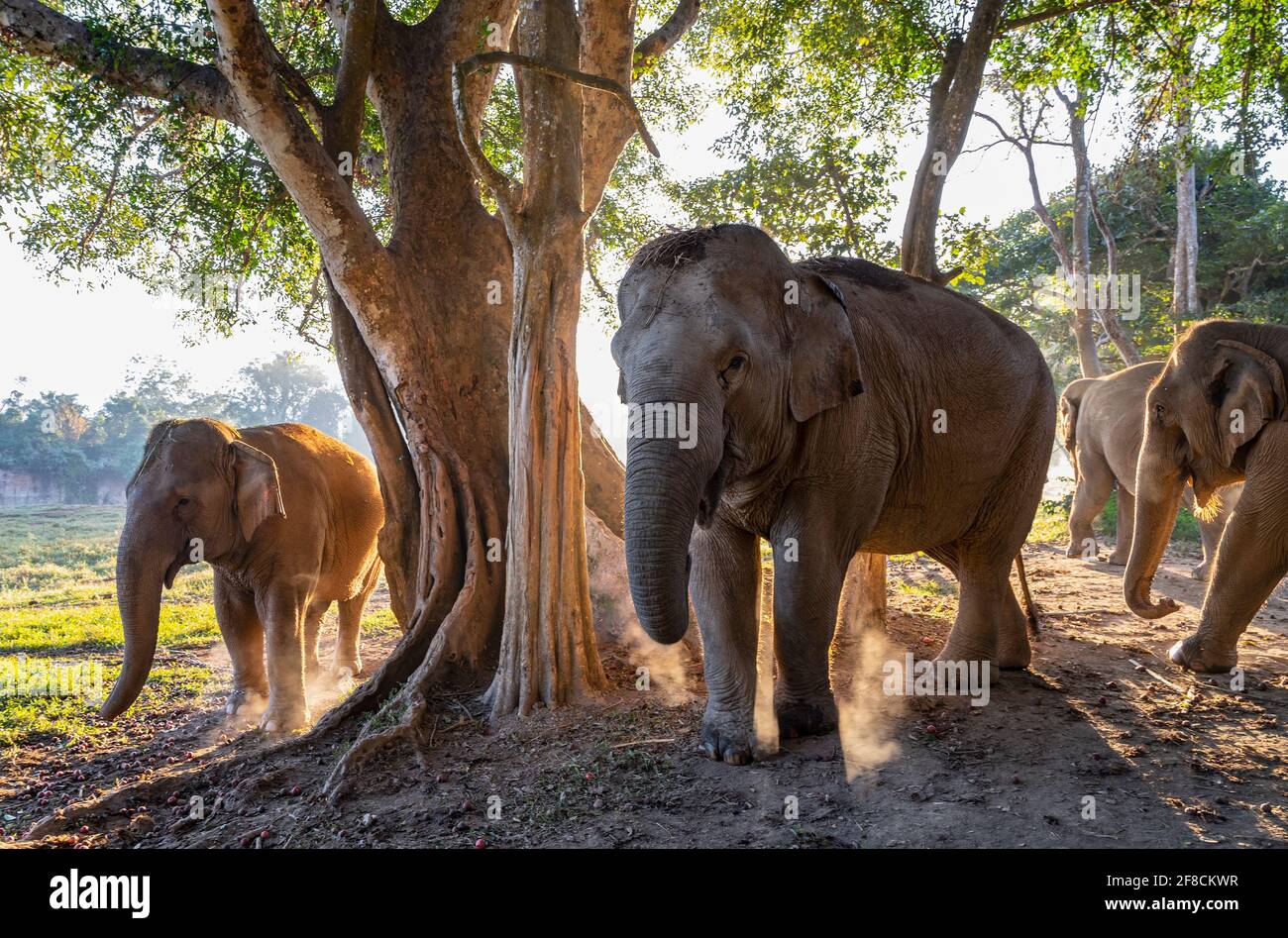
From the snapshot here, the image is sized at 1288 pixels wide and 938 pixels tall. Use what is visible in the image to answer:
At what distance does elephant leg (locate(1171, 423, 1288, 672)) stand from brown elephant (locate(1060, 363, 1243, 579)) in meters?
5.31

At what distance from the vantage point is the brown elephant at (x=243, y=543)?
6.94 meters

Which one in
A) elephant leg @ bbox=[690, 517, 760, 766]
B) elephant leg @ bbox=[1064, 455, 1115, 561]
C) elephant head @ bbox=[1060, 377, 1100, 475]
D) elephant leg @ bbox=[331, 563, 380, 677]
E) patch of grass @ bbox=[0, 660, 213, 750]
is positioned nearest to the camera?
elephant leg @ bbox=[690, 517, 760, 766]

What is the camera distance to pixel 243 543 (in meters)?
7.77

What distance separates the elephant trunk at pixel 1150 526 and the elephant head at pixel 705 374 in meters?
3.85

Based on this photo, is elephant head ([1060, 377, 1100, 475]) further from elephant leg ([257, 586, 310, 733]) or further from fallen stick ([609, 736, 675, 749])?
elephant leg ([257, 586, 310, 733])

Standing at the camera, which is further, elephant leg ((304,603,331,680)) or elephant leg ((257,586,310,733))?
elephant leg ((304,603,331,680))

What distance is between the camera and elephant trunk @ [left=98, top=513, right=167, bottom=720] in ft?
21.5

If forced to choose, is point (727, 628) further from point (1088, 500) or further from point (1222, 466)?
point (1088, 500)

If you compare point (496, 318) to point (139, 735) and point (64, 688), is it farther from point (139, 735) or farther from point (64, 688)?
point (64, 688)

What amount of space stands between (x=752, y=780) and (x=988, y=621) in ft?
9.20

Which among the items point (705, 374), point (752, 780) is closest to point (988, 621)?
point (752, 780)

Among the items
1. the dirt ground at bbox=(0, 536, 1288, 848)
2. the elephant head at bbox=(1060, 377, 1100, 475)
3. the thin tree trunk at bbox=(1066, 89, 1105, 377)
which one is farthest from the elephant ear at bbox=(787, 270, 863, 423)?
the thin tree trunk at bbox=(1066, 89, 1105, 377)
